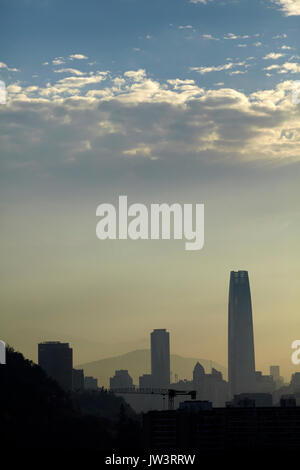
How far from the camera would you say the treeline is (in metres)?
129

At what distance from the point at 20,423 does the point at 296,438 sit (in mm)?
44567

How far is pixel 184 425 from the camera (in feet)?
369

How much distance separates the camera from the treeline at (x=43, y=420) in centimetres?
12875

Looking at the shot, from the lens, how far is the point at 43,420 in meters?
136

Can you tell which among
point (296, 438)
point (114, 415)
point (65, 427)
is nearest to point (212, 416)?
point (296, 438)
